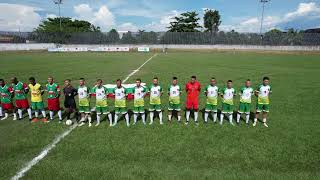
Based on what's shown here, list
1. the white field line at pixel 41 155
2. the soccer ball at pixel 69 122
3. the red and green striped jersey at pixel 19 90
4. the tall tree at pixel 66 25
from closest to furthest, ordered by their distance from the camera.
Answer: the white field line at pixel 41 155 < the soccer ball at pixel 69 122 < the red and green striped jersey at pixel 19 90 < the tall tree at pixel 66 25

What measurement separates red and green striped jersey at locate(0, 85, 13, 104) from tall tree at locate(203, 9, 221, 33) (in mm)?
106606

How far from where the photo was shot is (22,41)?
75500 mm

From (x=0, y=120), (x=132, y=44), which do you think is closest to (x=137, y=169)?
(x=0, y=120)

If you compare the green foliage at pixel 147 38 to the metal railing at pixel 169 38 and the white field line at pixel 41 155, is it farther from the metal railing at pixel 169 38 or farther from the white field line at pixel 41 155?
the white field line at pixel 41 155

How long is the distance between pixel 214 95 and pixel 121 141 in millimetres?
4194

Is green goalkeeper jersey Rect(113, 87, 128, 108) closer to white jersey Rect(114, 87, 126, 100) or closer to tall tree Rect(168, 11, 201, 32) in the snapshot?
white jersey Rect(114, 87, 126, 100)

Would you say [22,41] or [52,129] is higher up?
[22,41]

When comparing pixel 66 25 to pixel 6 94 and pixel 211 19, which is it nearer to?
pixel 211 19

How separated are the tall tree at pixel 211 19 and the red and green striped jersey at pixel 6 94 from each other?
106606 millimetres

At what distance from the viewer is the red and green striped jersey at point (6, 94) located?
37.9ft

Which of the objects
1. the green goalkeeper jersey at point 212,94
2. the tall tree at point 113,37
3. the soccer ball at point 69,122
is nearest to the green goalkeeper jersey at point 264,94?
the green goalkeeper jersey at point 212,94

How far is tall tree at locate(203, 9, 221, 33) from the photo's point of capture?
11112 centimetres

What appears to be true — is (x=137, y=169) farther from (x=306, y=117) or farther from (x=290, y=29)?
(x=290, y=29)

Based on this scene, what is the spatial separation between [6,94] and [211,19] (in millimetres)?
107067
